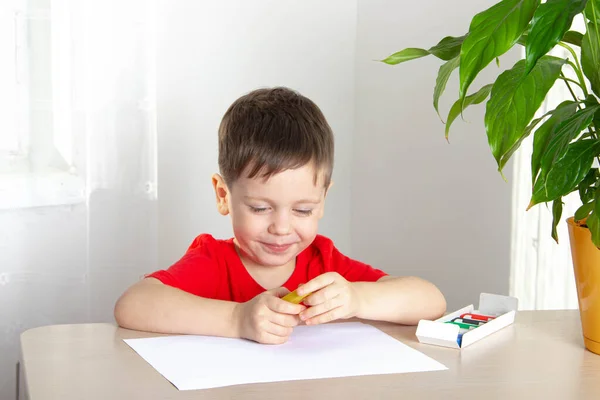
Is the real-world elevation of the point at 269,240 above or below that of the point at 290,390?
above

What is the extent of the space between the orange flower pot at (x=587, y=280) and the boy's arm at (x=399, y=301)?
222 millimetres

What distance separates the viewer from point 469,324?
1.06 meters

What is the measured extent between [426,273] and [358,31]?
27.6 inches

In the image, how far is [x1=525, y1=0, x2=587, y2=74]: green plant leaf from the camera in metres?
0.79

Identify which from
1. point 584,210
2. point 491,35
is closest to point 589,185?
point 584,210

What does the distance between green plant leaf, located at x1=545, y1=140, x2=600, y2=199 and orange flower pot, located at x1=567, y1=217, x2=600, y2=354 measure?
0.37 feet

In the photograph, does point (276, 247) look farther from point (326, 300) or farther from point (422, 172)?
point (422, 172)

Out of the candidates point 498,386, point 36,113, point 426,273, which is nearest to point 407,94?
point 426,273

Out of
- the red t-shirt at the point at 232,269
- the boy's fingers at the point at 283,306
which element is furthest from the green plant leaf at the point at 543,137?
the red t-shirt at the point at 232,269

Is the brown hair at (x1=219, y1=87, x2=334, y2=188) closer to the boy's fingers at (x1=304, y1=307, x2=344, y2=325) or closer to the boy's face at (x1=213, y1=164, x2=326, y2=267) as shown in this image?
the boy's face at (x1=213, y1=164, x2=326, y2=267)

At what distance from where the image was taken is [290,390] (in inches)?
32.4

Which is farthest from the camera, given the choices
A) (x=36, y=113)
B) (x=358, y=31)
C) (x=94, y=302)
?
(x=358, y=31)

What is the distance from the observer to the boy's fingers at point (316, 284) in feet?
3.28

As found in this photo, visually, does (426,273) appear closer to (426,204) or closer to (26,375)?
(426,204)
